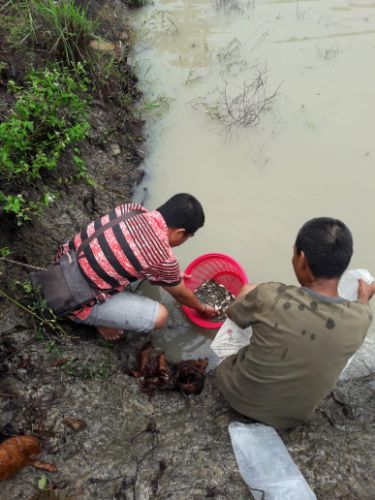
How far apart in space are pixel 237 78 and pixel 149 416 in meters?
3.33

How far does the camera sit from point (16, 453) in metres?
1.76

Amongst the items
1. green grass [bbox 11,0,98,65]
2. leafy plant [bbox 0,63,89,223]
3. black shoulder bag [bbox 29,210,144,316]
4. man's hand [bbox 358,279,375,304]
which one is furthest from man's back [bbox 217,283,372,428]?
green grass [bbox 11,0,98,65]

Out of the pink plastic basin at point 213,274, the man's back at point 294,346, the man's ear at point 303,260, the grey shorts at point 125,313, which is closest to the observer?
the man's back at point 294,346

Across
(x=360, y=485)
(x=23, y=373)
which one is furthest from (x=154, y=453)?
(x=360, y=485)

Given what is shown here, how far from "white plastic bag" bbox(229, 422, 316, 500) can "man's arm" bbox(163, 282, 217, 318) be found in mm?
775

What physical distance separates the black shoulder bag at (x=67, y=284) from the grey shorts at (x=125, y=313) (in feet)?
0.58

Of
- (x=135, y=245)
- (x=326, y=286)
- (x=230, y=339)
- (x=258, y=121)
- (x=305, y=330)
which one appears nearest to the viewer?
(x=305, y=330)

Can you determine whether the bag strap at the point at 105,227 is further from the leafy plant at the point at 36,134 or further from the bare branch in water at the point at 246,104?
the bare branch in water at the point at 246,104

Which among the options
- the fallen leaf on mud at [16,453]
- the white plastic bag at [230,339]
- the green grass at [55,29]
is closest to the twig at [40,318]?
the fallen leaf on mud at [16,453]

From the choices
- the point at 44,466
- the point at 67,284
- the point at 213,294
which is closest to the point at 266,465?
the point at 44,466

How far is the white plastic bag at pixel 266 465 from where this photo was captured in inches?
69.9

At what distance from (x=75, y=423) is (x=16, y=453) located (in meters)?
0.30

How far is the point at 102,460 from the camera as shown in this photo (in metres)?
1.91

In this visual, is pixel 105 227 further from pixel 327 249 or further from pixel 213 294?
pixel 213 294
